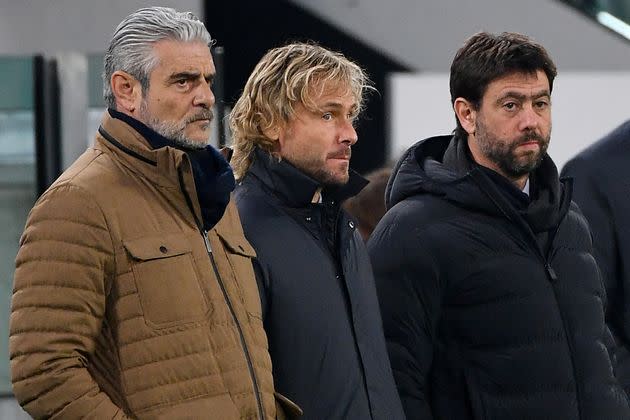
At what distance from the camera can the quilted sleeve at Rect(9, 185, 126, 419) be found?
305 cm

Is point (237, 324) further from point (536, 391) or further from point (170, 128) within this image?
point (536, 391)

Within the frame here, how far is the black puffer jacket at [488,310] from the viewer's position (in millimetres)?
3979

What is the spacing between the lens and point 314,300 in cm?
363

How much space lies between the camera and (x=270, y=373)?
11.1ft

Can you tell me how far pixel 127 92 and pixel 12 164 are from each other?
4.83m

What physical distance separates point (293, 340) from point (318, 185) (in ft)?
1.29

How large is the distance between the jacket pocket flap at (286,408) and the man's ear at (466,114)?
1083mm

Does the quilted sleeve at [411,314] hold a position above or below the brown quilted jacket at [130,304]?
below

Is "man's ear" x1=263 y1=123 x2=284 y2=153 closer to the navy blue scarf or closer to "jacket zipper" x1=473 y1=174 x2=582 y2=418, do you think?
the navy blue scarf

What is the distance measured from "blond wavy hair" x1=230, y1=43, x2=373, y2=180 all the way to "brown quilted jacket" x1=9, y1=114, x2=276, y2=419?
537mm

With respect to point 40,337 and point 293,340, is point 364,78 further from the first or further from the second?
point 40,337

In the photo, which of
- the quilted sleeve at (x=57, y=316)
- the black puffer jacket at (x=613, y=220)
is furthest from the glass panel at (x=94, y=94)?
the quilted sleeve at (x=57, y=316)

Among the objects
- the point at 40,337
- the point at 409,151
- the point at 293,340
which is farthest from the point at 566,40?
Answer: the point at 40,337

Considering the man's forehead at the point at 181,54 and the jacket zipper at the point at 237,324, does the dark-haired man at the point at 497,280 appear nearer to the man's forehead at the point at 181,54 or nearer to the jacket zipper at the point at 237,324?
the jacket zipper at the point at 237,324
